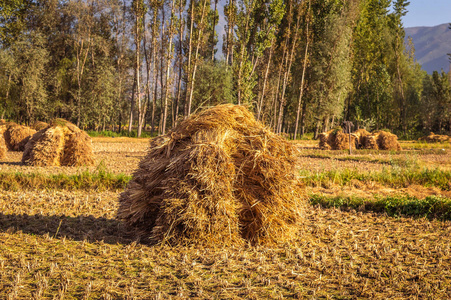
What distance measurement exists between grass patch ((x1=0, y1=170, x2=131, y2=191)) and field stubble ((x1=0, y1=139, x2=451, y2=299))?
2439mm

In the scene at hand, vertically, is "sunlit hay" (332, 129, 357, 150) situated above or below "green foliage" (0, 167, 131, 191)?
above

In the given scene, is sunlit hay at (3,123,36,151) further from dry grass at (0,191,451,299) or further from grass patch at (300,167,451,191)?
grass patch at (300,167,451,191)

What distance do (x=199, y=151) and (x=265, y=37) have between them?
32295 millimetres

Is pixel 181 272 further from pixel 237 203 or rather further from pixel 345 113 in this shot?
pixel 345 113

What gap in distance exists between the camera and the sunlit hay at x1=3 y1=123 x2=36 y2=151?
18325mm

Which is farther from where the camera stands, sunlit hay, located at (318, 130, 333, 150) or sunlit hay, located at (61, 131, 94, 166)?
sunlit hay, located at (318, 130, 333, 150)

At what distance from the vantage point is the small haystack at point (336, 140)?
2405 cm

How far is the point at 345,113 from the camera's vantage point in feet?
170

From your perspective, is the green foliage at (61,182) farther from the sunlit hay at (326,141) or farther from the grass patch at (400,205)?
the sunlit hay at (326,141)

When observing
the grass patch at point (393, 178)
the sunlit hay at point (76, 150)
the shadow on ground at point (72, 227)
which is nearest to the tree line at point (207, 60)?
the sunlit hay at point (76, 150)

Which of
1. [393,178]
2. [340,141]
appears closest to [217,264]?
[393,178]

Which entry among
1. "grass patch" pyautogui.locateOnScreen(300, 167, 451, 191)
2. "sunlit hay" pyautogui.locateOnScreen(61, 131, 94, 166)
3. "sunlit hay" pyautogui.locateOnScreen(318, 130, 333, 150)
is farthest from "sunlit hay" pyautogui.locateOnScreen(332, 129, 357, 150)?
"sunlit hay" pyautogui.locateOnScreen(61, 131, 94, 166)

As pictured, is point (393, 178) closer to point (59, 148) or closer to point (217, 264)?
point (217, 264)

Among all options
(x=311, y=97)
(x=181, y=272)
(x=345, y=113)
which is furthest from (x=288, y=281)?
(x=345, y=113)
